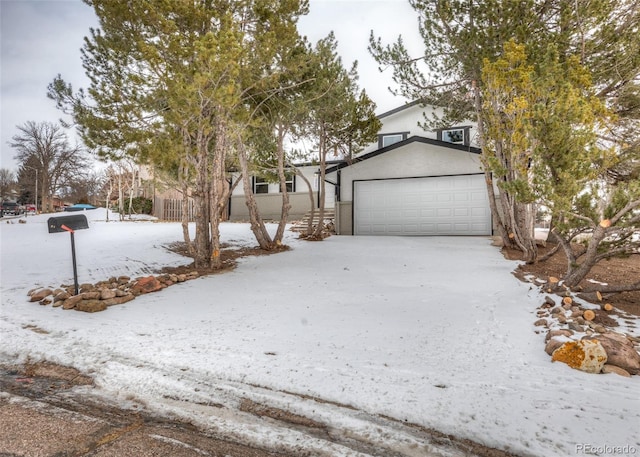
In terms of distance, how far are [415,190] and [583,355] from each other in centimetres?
1064

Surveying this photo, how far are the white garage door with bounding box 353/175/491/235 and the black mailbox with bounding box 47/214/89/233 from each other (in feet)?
33.8

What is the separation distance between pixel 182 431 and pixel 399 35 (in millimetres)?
10316

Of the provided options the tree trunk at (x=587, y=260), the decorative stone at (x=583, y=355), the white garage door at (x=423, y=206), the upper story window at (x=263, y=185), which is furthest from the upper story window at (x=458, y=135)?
the decorative stone at (x=583, y=355)

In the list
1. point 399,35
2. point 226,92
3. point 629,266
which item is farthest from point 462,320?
point 399,35

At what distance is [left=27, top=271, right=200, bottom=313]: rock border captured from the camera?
14.5 ft

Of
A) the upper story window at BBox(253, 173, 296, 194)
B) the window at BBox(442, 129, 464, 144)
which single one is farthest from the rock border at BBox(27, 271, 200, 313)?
the window at BBox(442, 129, 464, 144)

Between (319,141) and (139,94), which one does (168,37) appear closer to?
(139,94)

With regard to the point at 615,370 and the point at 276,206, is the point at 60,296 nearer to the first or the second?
the point at 615,370

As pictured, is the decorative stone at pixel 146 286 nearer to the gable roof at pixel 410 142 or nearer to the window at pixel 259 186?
the gable roof at pixel 410 142

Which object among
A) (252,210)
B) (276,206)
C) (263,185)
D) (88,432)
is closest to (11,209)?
(263,185)

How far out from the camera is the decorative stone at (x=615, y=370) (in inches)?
97.9

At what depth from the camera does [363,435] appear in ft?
6.32

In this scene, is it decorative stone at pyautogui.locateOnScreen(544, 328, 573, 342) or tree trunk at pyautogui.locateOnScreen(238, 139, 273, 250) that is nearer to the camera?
decorative stone at pyautogui.locateOnScreen(544, 328, 573, 342)

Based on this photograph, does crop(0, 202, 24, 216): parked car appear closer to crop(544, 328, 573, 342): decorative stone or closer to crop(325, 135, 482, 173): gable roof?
crop(325, 135, 482, 173): gable roof
